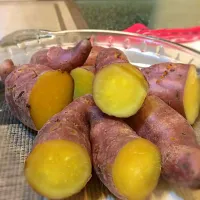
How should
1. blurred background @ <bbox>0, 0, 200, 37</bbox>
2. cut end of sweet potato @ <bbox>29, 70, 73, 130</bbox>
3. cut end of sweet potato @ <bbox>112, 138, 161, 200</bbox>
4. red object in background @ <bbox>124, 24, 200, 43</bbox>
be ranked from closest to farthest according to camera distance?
cut end of sweet potato @ <bbox>112, 138, 161, 200</bbox>, cut end of sweet potato @ <bbox>29, 70, 73, 130</bbox>, red object in background @ <bbox>124, 24, 200, 43</bbox>, blurred background @ <bbox>0, 0, 200, 37</bbox>

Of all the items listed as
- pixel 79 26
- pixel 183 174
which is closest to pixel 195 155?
pixel 183 174

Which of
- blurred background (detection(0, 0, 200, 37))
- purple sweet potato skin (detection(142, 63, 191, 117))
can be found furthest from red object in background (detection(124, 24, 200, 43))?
purple sweet potato skin (detection(142, 63, 191, 117))

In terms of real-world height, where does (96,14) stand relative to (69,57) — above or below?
below

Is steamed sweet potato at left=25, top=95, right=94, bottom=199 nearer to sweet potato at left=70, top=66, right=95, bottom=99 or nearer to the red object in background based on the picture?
sweet potato at left=70, top=66, right=95, bottom=99

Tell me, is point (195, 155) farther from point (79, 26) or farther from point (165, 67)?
point (79, 26)

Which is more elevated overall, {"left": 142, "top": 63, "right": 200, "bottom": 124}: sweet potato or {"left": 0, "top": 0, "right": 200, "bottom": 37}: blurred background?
{"left": 142, "top": 63, "right": 200, "bottom": 124}: sweet potato

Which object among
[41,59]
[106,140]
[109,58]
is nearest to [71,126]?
[106,140]

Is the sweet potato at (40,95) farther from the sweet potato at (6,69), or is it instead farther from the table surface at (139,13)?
the table surface at (139,13)

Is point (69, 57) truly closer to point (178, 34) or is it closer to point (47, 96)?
point (47, 96)
